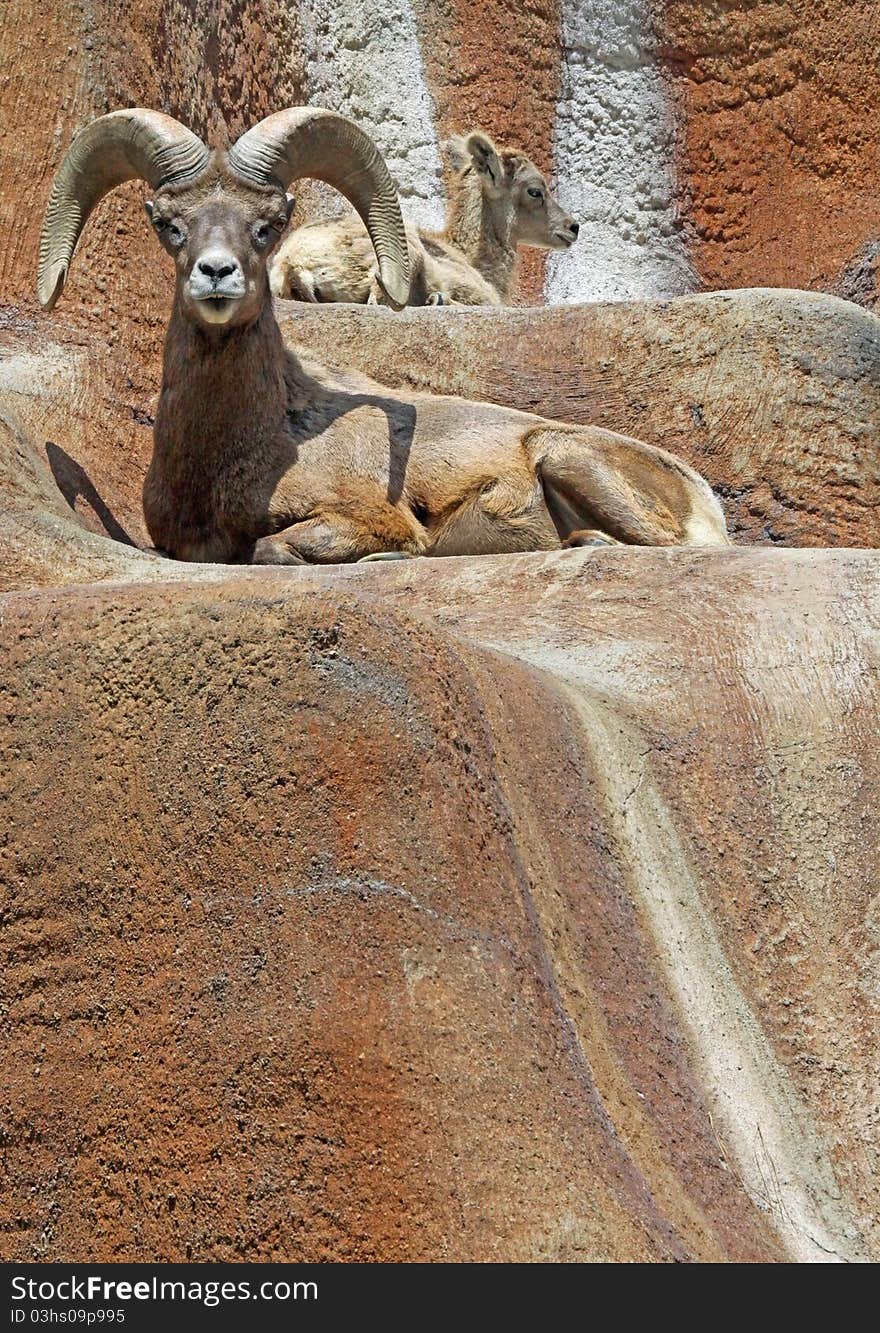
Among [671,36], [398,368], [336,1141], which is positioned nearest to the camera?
[336,1141]

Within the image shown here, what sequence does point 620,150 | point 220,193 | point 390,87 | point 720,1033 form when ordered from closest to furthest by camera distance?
1. point 720,1033
2. point 220,193
3. point 390,87
4. point 620,150

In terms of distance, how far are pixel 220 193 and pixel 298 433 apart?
0.98m

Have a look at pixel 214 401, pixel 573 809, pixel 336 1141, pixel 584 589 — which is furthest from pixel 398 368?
pixel 336 1141

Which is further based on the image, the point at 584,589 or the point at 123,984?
the point at 584,589

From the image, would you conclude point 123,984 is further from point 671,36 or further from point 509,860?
point 671,36

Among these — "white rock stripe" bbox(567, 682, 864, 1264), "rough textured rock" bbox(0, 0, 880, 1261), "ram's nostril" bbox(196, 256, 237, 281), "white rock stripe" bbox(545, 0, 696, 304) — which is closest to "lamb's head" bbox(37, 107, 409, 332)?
"ram's nostril" bbox(196, 256, 237, 281)

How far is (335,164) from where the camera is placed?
873 cm

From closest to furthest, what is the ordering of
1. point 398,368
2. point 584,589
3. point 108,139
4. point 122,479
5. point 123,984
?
point 123,984 → point 584,589 → point 108,139 → point 122,479 → point 398,368

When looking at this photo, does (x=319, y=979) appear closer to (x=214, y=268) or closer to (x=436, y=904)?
(x=436, y=904)

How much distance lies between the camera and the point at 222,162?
811cm

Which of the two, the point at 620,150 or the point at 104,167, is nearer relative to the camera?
the point at 104,167

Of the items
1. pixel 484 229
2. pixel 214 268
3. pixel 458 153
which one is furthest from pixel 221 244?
pixel 458 153

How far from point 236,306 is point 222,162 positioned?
2.13ft

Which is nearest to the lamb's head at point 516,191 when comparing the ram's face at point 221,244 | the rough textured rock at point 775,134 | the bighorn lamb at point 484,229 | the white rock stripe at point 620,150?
the bighorn lamb at point 484,229
